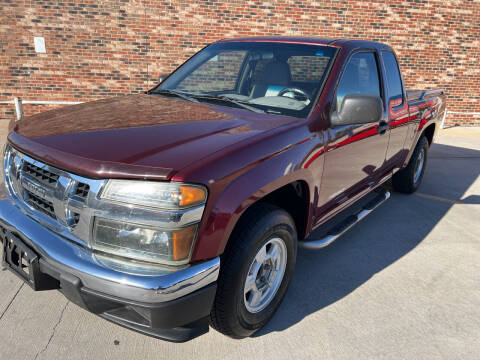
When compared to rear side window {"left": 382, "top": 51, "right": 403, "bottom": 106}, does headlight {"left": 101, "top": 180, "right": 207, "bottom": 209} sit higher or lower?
lower

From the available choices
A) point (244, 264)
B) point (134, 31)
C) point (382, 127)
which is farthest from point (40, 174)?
point (134, 31)

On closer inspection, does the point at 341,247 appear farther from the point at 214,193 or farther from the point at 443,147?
the point at 443,147

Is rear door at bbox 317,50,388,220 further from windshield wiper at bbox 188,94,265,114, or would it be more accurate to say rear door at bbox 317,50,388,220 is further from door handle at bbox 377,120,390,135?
windshield wiper at bbox 188,94,265,114

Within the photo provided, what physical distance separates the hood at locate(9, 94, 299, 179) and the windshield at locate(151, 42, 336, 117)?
230 millimetres

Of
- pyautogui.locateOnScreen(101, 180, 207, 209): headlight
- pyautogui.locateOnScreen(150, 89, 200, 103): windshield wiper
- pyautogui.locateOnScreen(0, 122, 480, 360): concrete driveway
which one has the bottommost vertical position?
pyautogui.locateOnScreen(0, 122, 480, 360): concrete driveway

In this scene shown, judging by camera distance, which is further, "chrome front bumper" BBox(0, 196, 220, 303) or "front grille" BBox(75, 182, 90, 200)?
"front grille" BBox(75, 182, 90, 200)

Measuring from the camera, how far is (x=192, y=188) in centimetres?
177

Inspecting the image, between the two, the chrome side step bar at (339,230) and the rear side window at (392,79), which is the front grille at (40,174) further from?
the rear side window at (392,79)

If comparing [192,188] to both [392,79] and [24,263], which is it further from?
[392,79]

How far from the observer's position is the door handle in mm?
3467

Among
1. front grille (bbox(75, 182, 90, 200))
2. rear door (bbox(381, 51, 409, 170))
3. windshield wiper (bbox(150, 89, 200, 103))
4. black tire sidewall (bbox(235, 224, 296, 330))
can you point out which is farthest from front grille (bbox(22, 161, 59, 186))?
rear door (bbox(381, 51, 409, 170))

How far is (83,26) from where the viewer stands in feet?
27.5

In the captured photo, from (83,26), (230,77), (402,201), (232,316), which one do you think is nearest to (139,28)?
(83,26)

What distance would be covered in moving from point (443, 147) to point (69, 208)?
8595mm
